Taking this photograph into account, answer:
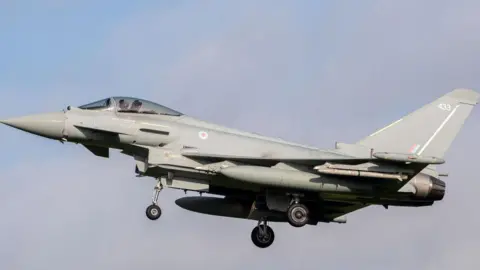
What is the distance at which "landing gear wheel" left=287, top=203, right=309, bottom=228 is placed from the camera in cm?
2466

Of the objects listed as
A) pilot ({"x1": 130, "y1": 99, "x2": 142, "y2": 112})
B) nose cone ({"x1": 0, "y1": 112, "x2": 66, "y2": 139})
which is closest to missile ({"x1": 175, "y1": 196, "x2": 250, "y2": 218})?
pilot ({"x1": 130, "y1": 99, "x2": 142, "y2": 112})

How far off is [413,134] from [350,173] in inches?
118

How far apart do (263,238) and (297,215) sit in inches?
80.8

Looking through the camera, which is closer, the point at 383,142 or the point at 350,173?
the point at 350,173

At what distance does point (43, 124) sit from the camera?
2383cm

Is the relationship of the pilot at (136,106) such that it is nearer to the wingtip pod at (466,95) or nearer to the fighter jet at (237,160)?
the fighter jet at (237,160)

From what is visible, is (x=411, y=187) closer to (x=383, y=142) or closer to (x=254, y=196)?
(x=383, y=142)

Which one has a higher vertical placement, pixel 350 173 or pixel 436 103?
pixel 436 103

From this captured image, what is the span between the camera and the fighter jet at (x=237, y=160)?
23.8m

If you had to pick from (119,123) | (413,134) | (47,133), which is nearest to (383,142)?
(413,134)

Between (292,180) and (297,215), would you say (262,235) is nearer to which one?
(297,215)

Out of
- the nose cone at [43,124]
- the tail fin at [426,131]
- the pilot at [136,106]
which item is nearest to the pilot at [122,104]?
the pilot at [136,106]

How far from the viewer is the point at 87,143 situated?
2427cm

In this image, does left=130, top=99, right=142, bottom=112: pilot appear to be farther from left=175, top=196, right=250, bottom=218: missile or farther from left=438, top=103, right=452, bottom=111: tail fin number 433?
left=438, top=103, right=452, bottom=111: tail fin number 433
